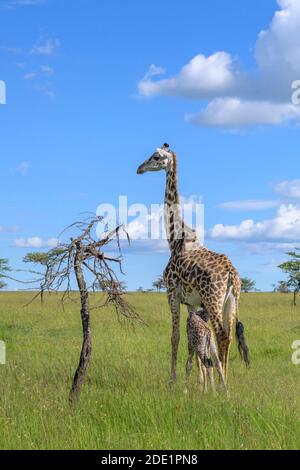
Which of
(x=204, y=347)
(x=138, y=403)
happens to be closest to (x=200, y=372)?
(x=204, y=347)

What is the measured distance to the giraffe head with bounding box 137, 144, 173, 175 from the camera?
1112 centimetres

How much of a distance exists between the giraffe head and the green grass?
3322mm

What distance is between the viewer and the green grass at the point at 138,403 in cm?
667

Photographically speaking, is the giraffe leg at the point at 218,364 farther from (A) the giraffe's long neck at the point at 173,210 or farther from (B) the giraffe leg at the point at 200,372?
(A) the giraffe's long neck at the point at 173,210

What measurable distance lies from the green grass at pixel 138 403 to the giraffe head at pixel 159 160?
10.9 ft

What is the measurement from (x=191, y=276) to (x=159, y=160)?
6.99 ft

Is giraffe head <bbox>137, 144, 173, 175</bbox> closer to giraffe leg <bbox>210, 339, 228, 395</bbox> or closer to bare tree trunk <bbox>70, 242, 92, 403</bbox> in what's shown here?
bare tree trunk <bbox>70, 242, 92, 403</bbox>

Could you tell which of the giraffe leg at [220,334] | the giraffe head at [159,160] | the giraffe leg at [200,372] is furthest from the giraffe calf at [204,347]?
the giraffe head at [159,160]

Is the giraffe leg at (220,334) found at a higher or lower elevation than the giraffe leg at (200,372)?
higher

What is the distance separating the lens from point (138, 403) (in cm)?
795

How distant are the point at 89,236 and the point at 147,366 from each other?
3861mm

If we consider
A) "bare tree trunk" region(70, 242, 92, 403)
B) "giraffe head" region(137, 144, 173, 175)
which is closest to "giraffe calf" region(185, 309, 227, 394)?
"bare tree trunk" region(70, 242, 92, 403)

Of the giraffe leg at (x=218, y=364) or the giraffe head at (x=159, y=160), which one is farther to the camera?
the giraffe head at (x=159, y=160)
